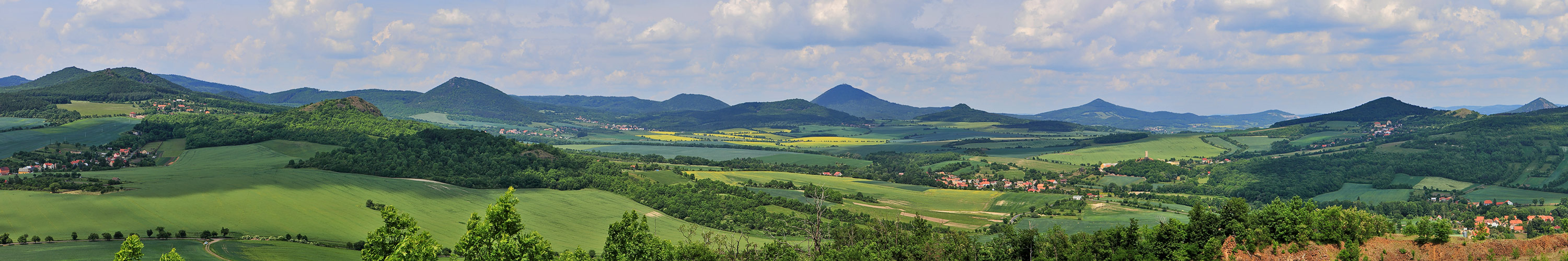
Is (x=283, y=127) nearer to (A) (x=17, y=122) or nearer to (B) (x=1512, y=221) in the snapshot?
(A) (x=17, y=122)

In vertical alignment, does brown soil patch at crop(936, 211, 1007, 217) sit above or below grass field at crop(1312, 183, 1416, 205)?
below

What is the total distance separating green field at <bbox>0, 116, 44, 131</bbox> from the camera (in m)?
133

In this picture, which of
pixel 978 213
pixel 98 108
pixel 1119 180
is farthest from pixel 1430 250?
pixel 98 108

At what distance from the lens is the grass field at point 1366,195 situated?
412 feet

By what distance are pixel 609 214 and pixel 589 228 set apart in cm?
964

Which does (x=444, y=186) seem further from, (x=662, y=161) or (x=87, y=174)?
(x=662, y=161)

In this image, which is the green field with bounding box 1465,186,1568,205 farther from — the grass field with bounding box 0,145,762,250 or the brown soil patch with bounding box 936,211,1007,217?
the grass field with bounding box 0,145,762,250

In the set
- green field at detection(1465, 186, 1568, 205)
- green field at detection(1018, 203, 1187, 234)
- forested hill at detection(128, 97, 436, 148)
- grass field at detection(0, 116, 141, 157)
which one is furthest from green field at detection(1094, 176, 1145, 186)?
grass field at detection(0, 116, 141, 157)

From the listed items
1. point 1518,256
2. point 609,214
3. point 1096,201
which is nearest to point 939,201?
point 1096,201

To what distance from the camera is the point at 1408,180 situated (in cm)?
14188

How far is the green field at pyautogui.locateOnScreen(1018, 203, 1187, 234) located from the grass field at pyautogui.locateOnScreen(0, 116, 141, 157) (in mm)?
135106

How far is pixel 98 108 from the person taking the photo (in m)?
168

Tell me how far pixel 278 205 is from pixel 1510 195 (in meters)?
167

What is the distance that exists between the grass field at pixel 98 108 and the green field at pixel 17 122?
30.5 feet
